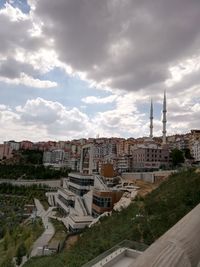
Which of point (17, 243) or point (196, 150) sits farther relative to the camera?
point (196, 150)

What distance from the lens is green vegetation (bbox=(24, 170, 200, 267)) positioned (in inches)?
347

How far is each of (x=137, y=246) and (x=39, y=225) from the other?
1802 cm

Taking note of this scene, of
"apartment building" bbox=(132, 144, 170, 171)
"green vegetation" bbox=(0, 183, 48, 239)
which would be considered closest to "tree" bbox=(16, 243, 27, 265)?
"green vegetation" bbox=(0, 183, 48, 239)

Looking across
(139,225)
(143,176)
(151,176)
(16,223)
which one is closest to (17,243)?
(16,223)

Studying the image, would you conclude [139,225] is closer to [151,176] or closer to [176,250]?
[176,250]

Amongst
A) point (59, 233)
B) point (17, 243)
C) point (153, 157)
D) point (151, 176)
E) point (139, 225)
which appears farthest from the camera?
point (153, 157)

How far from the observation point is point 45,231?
61.7 feet

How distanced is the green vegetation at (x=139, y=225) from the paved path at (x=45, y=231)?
3746 millimetres

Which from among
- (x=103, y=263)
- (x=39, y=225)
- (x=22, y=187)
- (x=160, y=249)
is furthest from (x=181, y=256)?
(x=22, y=187)

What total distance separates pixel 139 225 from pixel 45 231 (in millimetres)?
10630

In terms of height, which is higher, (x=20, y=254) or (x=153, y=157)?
(x=153, y=157)

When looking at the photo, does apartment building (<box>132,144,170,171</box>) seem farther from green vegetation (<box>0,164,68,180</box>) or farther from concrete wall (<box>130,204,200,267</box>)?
concrete wall (<box>130,204,200,267</box>)

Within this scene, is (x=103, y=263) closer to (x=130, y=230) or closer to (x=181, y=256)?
(x=181, y=256)

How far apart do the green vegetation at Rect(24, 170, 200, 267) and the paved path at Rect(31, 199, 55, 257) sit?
375 cm
